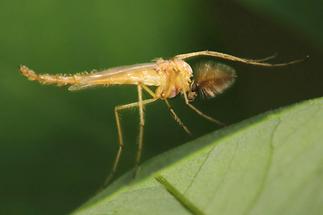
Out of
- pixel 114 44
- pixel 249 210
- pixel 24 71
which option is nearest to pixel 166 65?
pixel 114 44

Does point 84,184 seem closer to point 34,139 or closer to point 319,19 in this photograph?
point 34,139

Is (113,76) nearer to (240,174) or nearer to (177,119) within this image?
(177,119)

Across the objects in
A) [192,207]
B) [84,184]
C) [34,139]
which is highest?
[192,207]

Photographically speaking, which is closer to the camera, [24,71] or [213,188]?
[213,188]

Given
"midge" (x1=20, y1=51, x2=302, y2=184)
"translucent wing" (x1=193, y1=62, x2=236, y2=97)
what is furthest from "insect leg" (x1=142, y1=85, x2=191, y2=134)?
"translucent wing" (x1=193, y1=62, x2=236, y2=97)

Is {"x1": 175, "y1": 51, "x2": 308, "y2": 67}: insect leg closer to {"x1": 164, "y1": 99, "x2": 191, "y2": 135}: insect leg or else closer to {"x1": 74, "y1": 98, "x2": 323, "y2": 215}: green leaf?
{"x1": 164, "y1": 99, "x2": 191, "y2": 135}: insect leg

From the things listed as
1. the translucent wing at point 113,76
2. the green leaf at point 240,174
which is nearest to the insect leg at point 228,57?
the translucent wing at point 113,76

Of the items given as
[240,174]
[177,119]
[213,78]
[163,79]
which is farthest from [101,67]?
[240,174]
